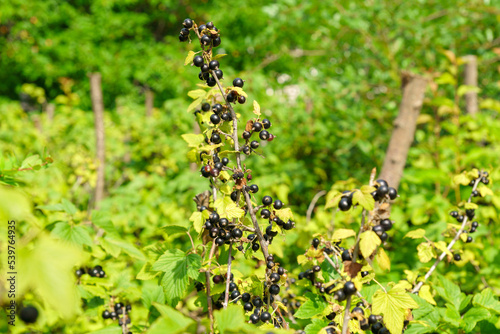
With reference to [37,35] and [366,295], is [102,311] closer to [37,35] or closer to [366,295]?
[366,295]

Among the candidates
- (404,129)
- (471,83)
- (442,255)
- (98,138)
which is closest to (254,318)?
(442,255)

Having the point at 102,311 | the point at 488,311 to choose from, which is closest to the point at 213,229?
the point at 102,311

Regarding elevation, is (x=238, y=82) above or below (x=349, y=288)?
above

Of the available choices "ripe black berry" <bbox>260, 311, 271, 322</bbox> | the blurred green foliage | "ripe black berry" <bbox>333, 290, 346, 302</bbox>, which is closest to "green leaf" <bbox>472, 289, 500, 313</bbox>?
the blurred green foliage

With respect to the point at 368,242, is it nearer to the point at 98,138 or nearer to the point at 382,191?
the point at 382,191

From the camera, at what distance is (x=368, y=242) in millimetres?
860

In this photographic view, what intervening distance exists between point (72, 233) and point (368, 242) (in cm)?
127

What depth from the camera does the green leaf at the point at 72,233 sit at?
1.40 meters

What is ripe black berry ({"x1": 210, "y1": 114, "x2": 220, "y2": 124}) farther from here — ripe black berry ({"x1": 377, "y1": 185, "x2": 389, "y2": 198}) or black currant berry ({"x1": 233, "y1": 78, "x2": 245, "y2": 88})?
ripe black berry ({"x1": 377, "y1": 185, "x2": 389, "y2": 198})

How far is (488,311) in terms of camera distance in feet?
4.03

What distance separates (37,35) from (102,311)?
11019mm

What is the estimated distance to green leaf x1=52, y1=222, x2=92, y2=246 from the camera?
4.60 feet

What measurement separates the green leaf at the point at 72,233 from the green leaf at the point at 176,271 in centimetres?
46

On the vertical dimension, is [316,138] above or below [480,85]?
below
